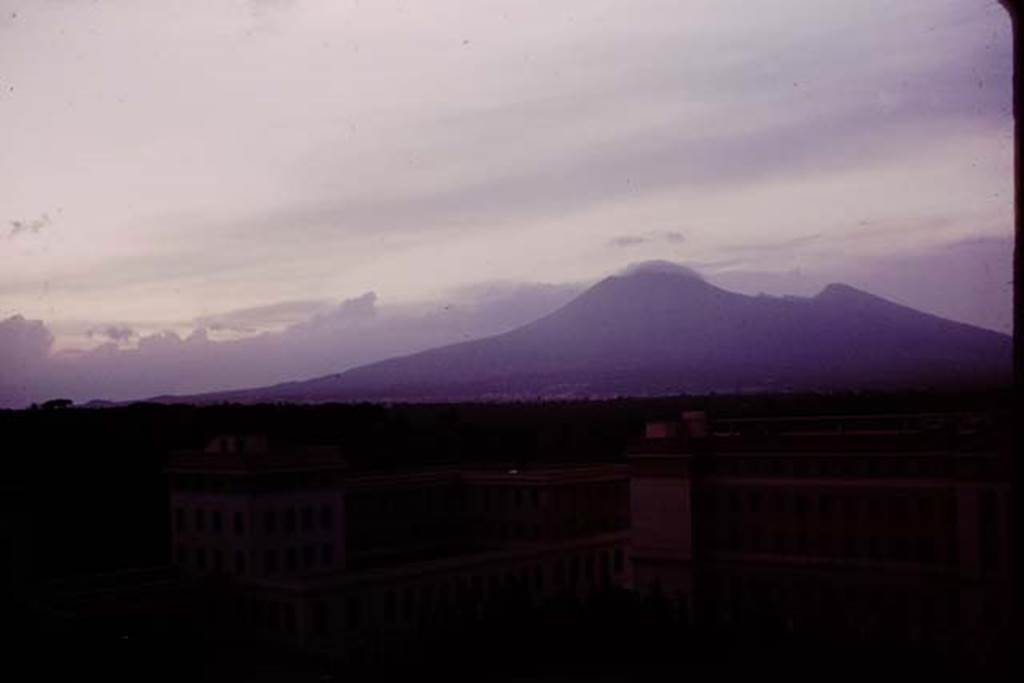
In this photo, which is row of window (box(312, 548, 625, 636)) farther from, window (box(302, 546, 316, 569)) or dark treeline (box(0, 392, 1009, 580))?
dark treeline (box(0, 392, 1009, 580))

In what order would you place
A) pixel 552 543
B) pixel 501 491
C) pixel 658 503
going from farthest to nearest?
pixel 501 491
pixel 552 543
pixel 658 503

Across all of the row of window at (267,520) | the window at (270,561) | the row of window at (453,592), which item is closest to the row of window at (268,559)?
the window at (270,561)

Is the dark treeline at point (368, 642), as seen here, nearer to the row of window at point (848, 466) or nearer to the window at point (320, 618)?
the window at point (320, 618)

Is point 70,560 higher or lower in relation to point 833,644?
lower

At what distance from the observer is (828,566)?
2230 centimetres

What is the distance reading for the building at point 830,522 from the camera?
20.0 meters

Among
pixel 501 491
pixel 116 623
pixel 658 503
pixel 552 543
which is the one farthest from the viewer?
pixel 501 491

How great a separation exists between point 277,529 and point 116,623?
3869 millimetres

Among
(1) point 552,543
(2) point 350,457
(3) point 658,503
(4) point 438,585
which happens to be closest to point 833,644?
(4) point 438,585

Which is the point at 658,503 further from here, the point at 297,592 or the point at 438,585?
the point at 297,592

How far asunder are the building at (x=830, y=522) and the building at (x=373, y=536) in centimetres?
262

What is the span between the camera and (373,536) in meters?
27.7

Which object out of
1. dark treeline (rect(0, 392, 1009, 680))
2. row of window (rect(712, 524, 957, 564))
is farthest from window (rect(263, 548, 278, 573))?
row of window (rect(712, 524, 957, 564))

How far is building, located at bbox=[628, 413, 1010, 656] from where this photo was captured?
789 inches
